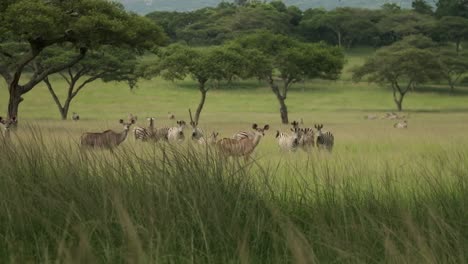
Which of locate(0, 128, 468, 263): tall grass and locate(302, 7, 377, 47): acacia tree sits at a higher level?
locate(302, 7, 377, 47): acacia tree

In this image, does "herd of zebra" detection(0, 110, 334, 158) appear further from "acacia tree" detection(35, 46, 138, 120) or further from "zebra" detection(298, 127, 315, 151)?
"acacia tree" detection(35, 46, 138, 120)

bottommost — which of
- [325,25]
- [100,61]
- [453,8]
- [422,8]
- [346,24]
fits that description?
[100,61]

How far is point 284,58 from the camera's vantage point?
4428cm

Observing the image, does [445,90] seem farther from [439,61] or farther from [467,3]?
[467,3]

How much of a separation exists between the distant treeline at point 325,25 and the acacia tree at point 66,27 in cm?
6254

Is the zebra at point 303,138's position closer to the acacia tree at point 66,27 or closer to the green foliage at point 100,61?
the acacia tree at point 66,27

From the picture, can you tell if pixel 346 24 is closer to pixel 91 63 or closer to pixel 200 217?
pixel 91 63

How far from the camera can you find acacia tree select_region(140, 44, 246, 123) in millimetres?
39875

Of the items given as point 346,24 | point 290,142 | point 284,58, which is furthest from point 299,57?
point 346,24

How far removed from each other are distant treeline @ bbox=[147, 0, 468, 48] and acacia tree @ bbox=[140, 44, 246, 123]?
4976 centimetres

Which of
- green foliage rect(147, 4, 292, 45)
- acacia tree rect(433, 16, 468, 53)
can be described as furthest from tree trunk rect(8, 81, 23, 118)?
acacia tree rect(433, 16, 468, 53)

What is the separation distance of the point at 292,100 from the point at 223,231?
66.9m

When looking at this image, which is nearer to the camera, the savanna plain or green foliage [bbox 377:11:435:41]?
the savanna plain

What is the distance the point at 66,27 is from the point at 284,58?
1963cm
